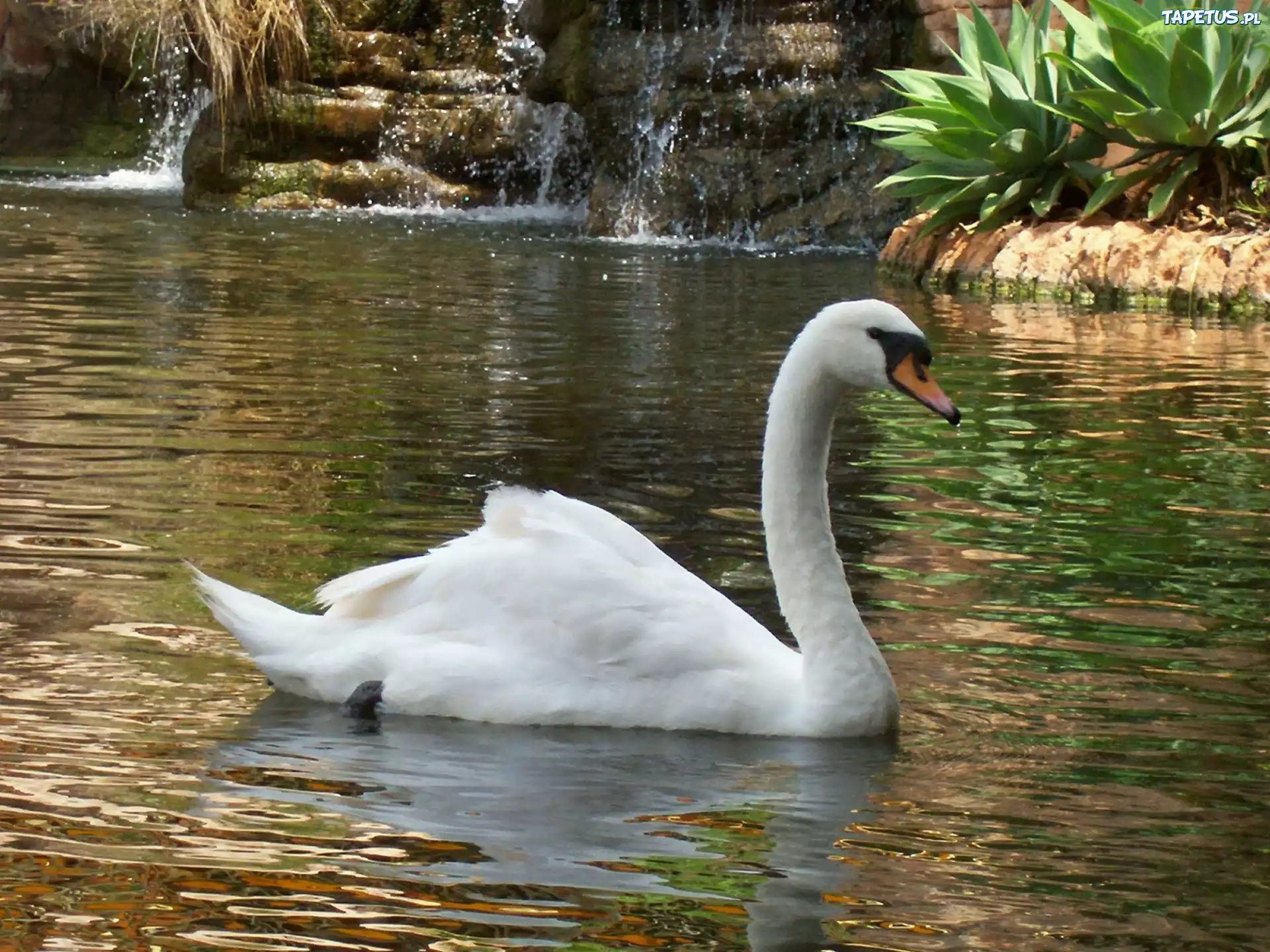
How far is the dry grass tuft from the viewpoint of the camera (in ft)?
68.8

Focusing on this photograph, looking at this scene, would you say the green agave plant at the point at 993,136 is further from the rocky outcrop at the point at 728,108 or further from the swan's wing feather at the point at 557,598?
the swan's wing feather at the point at 557,598

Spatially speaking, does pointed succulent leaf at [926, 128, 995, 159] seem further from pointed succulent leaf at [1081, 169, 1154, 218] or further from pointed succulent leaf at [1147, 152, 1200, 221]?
pointed succulent leaf at [1147, 152, 1200, 221]

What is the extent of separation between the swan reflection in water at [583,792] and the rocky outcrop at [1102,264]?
987 cm

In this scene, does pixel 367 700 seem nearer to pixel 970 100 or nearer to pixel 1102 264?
pixel 1102 264

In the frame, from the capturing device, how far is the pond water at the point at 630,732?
3641 mm

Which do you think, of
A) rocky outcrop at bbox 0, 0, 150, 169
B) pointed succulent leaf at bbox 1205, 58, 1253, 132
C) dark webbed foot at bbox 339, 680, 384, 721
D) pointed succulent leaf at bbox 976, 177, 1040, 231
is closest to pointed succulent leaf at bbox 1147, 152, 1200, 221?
pointed succulent leaf at bbox 1205, 58, 1253, 132

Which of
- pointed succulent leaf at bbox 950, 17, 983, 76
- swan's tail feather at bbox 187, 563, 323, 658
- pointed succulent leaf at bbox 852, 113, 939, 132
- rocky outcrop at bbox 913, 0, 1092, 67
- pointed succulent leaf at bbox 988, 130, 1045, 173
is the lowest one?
swan's tail feather at bbox 187, 563, 323, 658

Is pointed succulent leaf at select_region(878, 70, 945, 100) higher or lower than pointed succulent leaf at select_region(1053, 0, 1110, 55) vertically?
lower

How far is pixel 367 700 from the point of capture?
4883 millimetres

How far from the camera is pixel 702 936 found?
3486mm

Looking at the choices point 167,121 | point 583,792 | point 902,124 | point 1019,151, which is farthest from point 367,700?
point 167,121

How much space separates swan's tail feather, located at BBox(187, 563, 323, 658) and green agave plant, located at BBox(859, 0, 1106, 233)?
10770 millimetres

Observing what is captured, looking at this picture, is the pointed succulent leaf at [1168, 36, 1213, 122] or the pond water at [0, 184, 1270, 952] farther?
the pointed succulent leaf at [1168, 36, 1213, 122]

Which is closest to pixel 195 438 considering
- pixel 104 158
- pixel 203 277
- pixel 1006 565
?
pixel 1006 565
